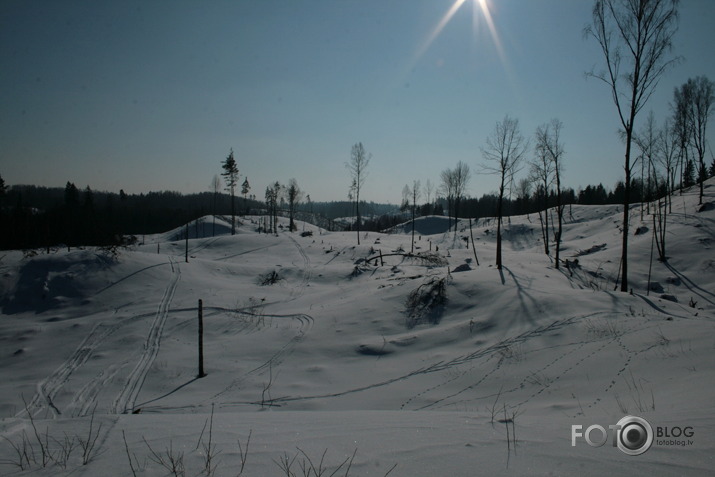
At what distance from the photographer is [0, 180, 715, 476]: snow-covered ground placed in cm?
364

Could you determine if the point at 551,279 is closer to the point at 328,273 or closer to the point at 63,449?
the point at 328,273

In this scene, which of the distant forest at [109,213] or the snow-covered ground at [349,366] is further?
the distant forest at [109,213]

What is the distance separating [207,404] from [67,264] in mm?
19221

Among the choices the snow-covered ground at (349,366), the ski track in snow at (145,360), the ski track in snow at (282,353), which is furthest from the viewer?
the ski track in snow at (282,353)

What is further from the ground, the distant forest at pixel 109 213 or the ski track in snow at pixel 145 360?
the distant forest at pixel 109 213

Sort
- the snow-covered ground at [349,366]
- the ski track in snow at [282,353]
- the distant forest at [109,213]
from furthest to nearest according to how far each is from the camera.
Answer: the distant forest at [109,213]
the ski track in snow at [282,353]
the snow-covered ground at [349,366]

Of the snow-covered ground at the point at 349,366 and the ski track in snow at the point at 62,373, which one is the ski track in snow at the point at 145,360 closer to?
the snow-covered ground at the point at 349,366

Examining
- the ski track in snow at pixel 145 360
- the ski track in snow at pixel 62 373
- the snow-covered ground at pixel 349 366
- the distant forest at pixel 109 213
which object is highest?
the distant forest at pixel 109 213

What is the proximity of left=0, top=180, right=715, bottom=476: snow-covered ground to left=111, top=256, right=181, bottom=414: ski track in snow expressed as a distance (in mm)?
84

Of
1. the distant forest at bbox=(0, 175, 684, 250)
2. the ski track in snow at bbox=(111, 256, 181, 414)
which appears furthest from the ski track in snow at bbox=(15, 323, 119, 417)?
the distant forest at bbox=(0, 175, 684, 250)

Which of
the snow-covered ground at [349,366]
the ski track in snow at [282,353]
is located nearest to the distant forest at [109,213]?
the snow-covered ground at [349,366]

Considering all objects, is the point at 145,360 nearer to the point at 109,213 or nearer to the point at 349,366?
the point at 349,366

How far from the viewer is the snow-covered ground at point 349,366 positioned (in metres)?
3.64

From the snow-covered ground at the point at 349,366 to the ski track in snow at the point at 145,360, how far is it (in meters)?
0.08
